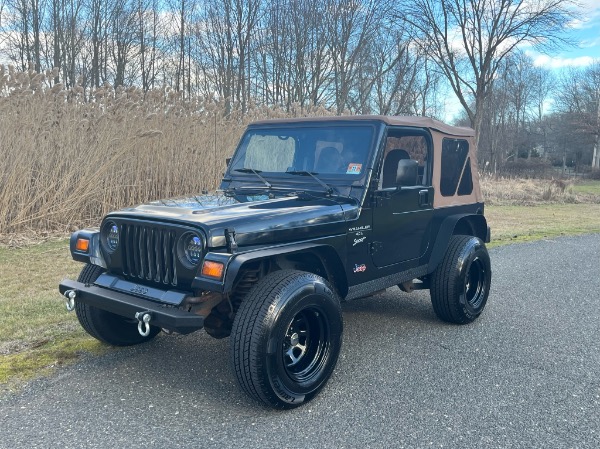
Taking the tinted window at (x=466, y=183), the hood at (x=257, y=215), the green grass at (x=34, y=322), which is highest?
the tinted window at (x=466, y=183)

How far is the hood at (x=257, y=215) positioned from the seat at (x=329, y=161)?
32cm

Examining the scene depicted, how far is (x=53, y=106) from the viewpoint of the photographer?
27.7 feet

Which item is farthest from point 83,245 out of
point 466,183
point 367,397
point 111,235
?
point 466,183

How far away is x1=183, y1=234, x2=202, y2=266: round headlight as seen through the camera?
3.20 m

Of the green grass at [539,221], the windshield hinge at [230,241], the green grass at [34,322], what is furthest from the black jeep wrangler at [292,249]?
the green grass at [539,221]

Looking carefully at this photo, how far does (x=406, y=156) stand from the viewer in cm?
459

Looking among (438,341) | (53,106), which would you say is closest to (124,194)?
(53,106)

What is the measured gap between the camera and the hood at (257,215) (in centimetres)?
323

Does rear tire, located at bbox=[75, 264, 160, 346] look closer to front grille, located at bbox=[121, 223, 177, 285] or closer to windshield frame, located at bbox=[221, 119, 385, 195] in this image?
front grille, located at bbox=[121, 223, 177, 285]

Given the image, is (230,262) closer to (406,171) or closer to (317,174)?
(317,174)

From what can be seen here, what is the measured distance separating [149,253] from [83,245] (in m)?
0.74

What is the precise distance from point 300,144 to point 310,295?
156cm

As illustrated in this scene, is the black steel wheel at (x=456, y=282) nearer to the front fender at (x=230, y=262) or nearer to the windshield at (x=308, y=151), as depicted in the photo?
the windshield at (x=308, y=151)

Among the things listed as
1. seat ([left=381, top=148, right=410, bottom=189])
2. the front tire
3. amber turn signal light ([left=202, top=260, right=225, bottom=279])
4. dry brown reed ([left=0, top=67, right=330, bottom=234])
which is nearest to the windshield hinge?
amber turn signal light ([left=202, top=260, right=225, bottom=279])
